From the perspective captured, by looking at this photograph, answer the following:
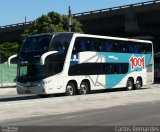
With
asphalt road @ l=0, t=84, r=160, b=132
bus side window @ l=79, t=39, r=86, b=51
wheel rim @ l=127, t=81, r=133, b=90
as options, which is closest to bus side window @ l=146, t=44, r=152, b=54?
wheel rim @ l=127, t=81, r=133, b=90

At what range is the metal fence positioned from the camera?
49.8m

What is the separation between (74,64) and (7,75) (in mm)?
22853

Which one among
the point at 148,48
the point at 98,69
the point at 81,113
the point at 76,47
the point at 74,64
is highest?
the point at 148,48

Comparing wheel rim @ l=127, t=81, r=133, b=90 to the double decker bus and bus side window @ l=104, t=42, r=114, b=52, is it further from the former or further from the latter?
bus side window @ l=104, t=42, r=114, b=52

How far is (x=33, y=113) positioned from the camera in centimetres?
1909

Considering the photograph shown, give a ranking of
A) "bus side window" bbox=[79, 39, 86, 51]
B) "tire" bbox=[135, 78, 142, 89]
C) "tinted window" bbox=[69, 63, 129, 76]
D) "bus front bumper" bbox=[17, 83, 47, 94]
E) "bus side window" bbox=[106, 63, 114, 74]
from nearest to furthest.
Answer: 1. "bus front bumper" bbox=[17, 83, 47, 94]
2. "tinted window" bbox=[69, 63, 129, 76]
3. "bus side window" bbox=[79, 39, 86, 51]
4. "bus side window" bbox=[106, 63, 114, 74]
5. "tire" bbox=[135, 78, 142, 89]

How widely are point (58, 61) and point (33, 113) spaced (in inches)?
362

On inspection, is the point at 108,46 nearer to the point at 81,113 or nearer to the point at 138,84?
the point at 138,84

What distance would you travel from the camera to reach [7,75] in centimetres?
5072

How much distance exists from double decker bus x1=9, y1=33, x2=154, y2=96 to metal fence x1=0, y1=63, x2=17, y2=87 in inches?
738

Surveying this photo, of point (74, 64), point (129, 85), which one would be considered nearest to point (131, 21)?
point (129, 85)

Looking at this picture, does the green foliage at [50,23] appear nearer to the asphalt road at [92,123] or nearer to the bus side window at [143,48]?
the bus side window at [143,48]

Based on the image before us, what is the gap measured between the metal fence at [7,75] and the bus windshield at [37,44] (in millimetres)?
21418

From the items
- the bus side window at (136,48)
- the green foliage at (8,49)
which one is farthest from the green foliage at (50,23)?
the green foliage at (8,49)
